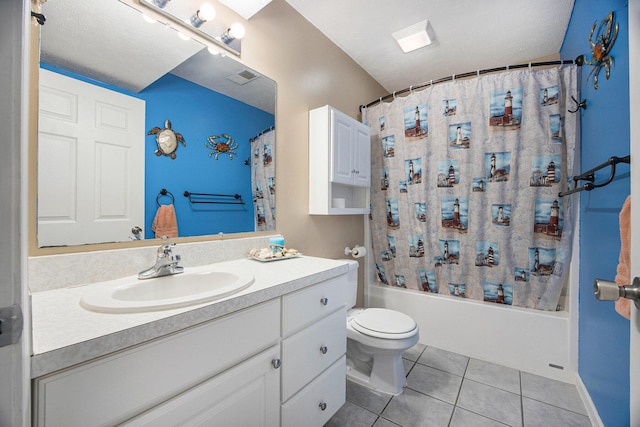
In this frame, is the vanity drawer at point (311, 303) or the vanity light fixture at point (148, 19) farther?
the vanity light fixture at point (148, 19)

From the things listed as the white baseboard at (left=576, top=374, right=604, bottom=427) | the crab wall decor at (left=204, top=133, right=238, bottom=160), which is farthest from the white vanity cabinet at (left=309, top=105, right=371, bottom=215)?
the white baseboard at (left=576, top=374, right=604, bottom=427)

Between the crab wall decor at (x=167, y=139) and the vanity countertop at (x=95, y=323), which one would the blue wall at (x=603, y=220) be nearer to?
the vanity countertop at (x=95, y=323)

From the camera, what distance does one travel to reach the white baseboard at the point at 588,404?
1.39 metres

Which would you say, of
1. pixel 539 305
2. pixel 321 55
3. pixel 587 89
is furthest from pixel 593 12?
pixel 539 305

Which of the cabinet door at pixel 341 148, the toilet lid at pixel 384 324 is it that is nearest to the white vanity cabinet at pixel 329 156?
the cabinet door at pixel 341 148

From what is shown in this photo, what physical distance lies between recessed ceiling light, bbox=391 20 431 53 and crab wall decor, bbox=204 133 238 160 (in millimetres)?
1548

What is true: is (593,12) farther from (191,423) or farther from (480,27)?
(191,423)

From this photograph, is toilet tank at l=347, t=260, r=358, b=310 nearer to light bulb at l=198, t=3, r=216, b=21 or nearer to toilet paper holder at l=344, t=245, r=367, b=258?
toilet paper holder at l=344, t=245, r=367, b=258

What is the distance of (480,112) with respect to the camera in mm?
2053

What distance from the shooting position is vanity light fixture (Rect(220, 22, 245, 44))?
1.42 metres

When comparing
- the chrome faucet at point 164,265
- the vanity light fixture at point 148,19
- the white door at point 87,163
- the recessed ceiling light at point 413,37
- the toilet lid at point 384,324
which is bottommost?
the toilet lid at point 384,324

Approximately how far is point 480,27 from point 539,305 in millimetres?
2050

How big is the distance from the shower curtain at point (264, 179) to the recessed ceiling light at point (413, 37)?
1.29 m

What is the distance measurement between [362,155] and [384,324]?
1292mm
